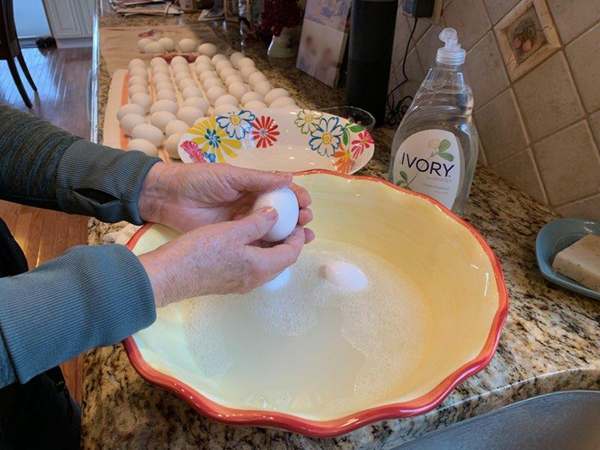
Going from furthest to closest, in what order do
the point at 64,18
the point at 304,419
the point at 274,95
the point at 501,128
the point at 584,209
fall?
the point at 64,18 < the point at 274,95 < the point at 501,128 < the point at 584,209 < the point at 304,419

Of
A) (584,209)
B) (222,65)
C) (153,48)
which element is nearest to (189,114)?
(222,65)

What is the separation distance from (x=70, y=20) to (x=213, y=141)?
392 centimetres

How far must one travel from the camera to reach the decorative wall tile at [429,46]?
95cm

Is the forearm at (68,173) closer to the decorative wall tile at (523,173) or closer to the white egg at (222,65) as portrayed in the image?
the decorative wall tile at (523,173)

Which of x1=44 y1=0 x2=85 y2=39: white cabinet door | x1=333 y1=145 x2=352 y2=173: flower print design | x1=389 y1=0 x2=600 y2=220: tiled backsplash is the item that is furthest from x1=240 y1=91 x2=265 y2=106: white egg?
x1=44 y1=0 x2=85 y2=39: white cabinet door

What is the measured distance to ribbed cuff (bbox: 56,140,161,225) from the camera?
60 centimetres

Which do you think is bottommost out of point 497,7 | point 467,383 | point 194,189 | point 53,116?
point 53,116

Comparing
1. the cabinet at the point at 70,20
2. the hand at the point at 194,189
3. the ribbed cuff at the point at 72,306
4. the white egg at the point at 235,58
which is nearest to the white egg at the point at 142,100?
the white egg at the point at 235,58

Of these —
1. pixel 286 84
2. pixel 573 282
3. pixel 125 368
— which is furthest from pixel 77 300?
pixel 286 84

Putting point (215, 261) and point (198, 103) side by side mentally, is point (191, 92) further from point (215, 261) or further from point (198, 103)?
point (215, 261)

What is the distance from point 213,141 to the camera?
0.92m

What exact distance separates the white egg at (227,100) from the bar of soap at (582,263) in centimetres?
80

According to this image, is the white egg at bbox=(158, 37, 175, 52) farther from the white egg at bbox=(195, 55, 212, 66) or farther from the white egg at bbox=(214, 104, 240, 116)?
the white egg at bbox=(214, 104, 240, 116)

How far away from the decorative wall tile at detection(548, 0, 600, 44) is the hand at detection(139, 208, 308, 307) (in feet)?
1.74
